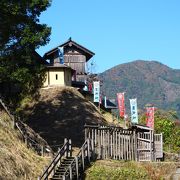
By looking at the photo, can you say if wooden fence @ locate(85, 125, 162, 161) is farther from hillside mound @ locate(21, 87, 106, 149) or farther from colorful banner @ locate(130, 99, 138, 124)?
hillside mound @ locate(21, 87, 106, 149)

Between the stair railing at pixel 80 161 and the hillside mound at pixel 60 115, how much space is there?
1150cm

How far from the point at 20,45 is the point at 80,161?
1000 cm

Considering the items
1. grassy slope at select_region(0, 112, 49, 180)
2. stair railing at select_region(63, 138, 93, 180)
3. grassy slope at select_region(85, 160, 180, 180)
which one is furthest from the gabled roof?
grassy slope at select_region(85, 160, 180, 180)

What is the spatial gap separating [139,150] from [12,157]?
10390 millimetres

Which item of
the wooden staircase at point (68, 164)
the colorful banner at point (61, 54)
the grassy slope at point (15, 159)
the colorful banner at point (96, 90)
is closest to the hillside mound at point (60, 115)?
the colorful banner at point (96, 90)

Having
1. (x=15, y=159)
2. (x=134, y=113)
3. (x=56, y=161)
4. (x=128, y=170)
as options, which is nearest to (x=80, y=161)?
(x=56, y=161)

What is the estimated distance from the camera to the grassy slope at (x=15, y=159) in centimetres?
2362

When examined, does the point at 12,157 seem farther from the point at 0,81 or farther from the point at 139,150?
the point at 139,150

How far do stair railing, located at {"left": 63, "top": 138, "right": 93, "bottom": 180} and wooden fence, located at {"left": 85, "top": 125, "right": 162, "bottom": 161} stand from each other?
871 millimetres

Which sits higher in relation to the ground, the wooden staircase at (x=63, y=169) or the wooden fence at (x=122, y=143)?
the wooden fence at (x=122, y=143)

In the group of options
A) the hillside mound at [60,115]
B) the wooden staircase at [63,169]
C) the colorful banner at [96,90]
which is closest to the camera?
the wooden staircase at [63,169]

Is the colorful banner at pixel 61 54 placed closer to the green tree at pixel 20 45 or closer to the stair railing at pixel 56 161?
the green tree at pixel 20 45

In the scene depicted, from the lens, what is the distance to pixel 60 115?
46.8m

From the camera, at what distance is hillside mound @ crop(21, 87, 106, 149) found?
42.4 meters
